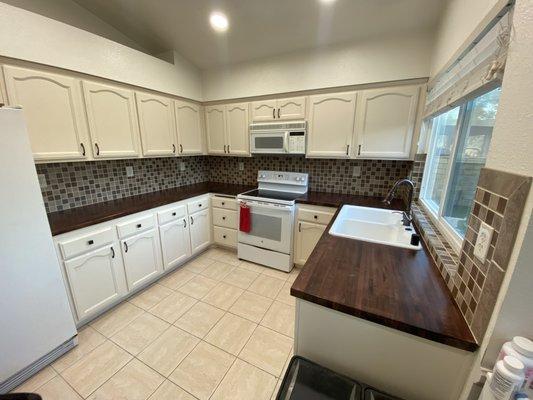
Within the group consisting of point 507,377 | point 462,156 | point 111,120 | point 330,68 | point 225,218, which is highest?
point 330,68

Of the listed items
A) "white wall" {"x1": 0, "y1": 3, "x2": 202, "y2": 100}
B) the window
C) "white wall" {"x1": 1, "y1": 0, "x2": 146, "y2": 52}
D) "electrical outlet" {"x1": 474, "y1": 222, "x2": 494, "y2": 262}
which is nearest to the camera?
"electrical outlet" {"x1": 474, "y1": 222, "x2": 494, "y2": 262}

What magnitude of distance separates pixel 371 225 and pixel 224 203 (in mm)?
1783

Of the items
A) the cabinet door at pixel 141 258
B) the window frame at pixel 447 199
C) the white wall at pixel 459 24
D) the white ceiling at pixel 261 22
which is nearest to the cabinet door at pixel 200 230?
the cabinet door at pixel 141 258

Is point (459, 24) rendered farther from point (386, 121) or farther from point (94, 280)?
point (94, 280)

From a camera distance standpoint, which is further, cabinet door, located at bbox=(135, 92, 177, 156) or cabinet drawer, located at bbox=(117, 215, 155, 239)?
cabinet door, located at bbox=(135, 92, 177, 156)

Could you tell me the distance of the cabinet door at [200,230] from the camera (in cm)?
278

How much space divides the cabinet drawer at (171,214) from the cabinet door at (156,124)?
2.21ft

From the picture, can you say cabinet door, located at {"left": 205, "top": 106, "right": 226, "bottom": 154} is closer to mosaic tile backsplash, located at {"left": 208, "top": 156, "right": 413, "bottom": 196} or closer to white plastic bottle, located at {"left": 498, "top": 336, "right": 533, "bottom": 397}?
mosaic tile backsplash, located at {"left": 208, "top": 156, "right": 413, "bottom": 196}

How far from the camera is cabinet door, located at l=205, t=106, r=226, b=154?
301 cm

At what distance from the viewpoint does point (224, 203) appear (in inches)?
114

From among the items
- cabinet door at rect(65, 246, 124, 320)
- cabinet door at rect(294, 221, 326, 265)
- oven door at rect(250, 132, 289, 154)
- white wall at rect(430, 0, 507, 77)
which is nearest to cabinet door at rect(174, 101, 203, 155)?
oven door at rect(250, 132, 289, 154)

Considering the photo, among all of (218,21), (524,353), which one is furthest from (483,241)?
(218,21)

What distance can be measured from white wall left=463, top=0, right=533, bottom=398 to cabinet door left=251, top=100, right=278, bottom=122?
2125 millimetres

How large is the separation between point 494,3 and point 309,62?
1757mm
